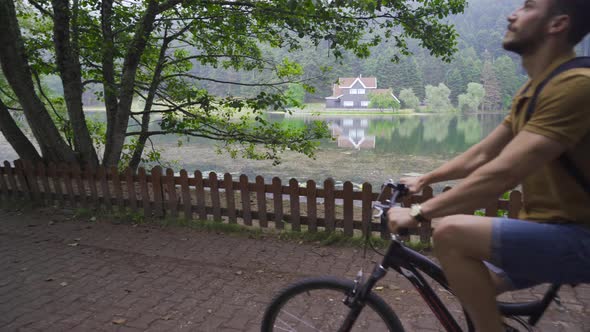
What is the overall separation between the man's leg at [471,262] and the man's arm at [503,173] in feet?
0.20

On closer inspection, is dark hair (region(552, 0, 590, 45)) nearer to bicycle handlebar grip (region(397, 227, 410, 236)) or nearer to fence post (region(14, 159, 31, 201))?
bicycle handlebar grip (region(397, 227, 410, 236))

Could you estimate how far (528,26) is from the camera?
64.8 inches

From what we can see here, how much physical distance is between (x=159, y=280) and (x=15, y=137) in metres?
4.83

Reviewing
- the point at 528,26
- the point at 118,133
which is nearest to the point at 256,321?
the point at 528,26

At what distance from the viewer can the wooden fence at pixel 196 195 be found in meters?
5.26

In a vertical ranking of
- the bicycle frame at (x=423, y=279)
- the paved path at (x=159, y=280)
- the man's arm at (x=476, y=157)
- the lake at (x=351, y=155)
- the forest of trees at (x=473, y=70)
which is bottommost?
the lake at (x=351, y=155)

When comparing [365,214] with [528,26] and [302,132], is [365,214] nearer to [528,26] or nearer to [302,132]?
[302,132]

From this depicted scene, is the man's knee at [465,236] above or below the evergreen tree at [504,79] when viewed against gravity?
below

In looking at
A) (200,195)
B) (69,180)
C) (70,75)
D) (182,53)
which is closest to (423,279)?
(200,195)

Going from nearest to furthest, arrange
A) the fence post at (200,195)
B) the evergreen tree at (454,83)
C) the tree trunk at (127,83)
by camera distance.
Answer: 1. the fence post at (200,195)
2. the tree trunk at (127,83)
3. the evergreen tree at (454,83)

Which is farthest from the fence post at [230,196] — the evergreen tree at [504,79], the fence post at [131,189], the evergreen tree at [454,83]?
the evergreen tree at [454,83]

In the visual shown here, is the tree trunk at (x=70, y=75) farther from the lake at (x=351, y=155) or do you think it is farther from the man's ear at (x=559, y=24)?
the man's ear at (x=559, y=24)

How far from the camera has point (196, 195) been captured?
237 inches

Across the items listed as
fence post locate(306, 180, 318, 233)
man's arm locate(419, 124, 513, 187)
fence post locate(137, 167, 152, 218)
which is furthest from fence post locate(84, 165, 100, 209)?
man's arm locate(419, 124, 513, 187)
